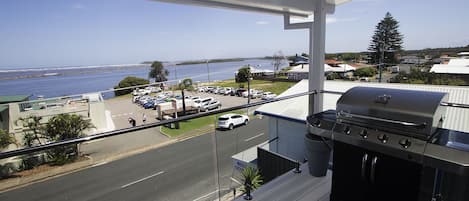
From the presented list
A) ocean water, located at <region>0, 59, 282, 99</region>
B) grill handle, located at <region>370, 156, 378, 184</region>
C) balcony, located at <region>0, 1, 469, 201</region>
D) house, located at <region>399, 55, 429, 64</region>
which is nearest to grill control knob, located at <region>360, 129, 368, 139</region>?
grill handle, located at <region>370, 156, 378, 184</region>

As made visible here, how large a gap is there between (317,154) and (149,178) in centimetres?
363

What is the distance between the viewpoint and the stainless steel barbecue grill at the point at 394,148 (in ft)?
4.37

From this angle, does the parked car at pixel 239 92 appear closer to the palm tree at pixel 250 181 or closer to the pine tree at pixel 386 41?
the pine tree at pixel 386 41

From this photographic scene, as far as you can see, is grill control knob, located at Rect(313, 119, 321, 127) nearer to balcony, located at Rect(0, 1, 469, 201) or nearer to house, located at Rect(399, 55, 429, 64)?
balcony, located at Rect(0, 1, 469, 201)

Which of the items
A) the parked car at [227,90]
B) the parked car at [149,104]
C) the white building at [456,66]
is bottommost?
the parked car at [149,104]

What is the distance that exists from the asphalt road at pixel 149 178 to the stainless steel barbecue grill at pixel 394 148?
1442 millimetres

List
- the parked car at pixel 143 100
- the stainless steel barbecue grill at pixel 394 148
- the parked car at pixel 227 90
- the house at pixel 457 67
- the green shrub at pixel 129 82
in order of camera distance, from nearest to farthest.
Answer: the stainless steel barbecue grill at pixel 394 148
the house at pixel 457 67
the green shrub at pixel 129 82
the parked car at pixel 227 90
the parked car at pixel 143 100

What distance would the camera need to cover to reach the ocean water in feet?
19.6

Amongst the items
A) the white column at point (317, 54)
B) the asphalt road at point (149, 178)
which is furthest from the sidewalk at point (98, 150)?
the white column at point (317, 54)

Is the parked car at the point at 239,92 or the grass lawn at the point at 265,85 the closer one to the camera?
the grass lawn at the point at 265,85

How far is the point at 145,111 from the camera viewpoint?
444 inches

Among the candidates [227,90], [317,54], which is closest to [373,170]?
[317,54]

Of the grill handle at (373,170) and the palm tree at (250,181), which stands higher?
the grill handle at (373,170)

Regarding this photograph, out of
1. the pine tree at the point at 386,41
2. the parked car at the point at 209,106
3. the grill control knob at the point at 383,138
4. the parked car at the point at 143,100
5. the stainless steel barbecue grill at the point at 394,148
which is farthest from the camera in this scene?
the parked car at the point at 143,100
